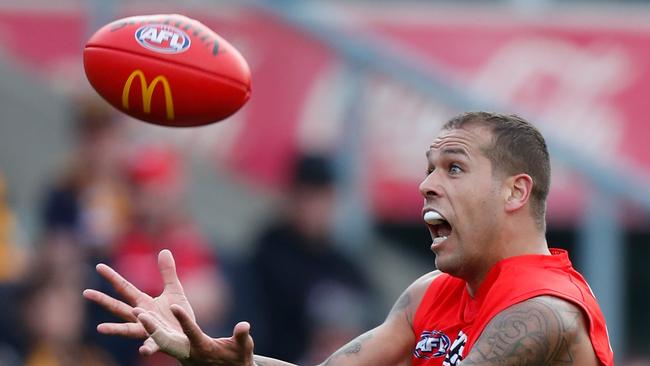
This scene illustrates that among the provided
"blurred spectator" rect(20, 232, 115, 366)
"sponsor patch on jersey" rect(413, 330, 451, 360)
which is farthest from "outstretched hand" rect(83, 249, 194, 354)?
"blurred spectator" rect(20, 232, 115, 366)

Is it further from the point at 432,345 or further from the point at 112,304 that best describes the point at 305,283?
the point at 112,304

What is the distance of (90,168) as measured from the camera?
8156 mm

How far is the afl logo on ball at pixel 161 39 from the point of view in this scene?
17.2 feet

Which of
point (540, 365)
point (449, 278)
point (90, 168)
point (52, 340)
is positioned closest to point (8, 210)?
point (90, 168)

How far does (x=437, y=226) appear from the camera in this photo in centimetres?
482

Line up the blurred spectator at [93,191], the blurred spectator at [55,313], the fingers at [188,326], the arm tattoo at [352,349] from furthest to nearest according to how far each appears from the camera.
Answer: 1. the blurred spectator at [93,191]
2. the blurred spectator at [55,313]
3. the arm tattoo at [352,349]
4. the fingers at [188,326]

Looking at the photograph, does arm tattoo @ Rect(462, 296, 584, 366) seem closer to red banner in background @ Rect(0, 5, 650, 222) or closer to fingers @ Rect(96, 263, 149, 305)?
fingers @ Rect(96, 263, 149, 305)

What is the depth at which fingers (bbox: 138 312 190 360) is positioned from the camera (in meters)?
4.43

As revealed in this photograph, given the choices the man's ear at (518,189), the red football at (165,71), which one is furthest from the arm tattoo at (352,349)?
the red football at (165,71)

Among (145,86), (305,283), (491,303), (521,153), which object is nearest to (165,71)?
(145,86)

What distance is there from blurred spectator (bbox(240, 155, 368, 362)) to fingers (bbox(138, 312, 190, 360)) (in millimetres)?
3455

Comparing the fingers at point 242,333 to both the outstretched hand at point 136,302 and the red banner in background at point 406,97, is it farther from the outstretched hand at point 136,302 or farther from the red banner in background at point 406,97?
the red banner in background at point 406,97

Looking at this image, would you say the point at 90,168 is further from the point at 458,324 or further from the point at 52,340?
the point at 458,324

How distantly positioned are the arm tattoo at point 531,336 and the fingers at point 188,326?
84 centimetres
